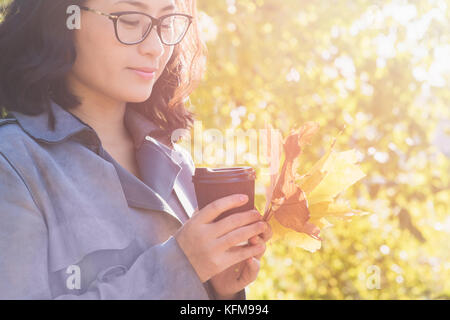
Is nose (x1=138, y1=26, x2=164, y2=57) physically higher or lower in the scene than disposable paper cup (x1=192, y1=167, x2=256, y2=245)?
higher

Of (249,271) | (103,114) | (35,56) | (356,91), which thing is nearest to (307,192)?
(249,271)

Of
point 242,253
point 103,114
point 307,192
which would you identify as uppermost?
point 103,114

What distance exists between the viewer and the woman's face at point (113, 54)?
1.16 m

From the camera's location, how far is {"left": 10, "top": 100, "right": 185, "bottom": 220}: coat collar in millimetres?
1160

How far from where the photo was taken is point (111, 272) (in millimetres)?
1088

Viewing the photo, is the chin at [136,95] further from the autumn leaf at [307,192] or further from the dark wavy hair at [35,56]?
the autumn leaf at [307,192]

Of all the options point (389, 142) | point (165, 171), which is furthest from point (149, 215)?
point (389, 142)

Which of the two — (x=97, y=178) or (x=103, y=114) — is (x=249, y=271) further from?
(x=103, y=114)

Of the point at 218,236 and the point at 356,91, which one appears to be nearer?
the point at 218,236

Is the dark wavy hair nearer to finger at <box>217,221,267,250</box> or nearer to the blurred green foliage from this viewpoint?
finger at <box>217,221,267,250</box>

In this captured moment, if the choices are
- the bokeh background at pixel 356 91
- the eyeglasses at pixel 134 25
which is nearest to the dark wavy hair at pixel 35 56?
the eyeglasses at pixel 134 25

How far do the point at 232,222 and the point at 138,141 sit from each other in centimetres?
48

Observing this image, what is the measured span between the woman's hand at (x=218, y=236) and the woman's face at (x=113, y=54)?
384mm

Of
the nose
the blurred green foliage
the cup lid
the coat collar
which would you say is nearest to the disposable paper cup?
the cup lid
